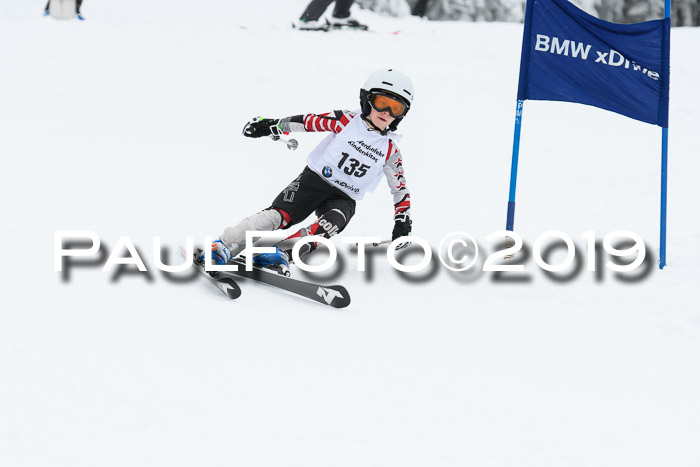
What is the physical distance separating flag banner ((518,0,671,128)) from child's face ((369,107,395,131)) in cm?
122

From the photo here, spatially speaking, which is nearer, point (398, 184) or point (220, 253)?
point (220, 253)

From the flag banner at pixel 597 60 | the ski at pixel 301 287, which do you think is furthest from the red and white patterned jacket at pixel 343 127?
the flag banner at pixel 597 60

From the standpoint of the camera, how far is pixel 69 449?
3029mm

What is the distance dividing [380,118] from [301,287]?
52.4 inches

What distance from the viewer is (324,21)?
1413 centimetres

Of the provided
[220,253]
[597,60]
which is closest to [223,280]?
[220,253]

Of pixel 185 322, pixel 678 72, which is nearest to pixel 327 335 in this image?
pixel 185 322

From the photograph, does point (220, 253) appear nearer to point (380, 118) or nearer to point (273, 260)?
point (273, 260)

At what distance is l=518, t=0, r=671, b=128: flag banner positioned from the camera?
567 cm

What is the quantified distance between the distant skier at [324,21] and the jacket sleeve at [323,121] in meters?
8.55

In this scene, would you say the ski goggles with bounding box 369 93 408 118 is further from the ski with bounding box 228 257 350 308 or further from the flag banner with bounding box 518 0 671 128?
the ski with bounding box 228 257 350 308

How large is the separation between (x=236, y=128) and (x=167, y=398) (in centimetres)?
677

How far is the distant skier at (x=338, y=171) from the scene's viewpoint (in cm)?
541

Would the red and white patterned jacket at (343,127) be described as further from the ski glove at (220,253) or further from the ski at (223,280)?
the ski at (223,280)
